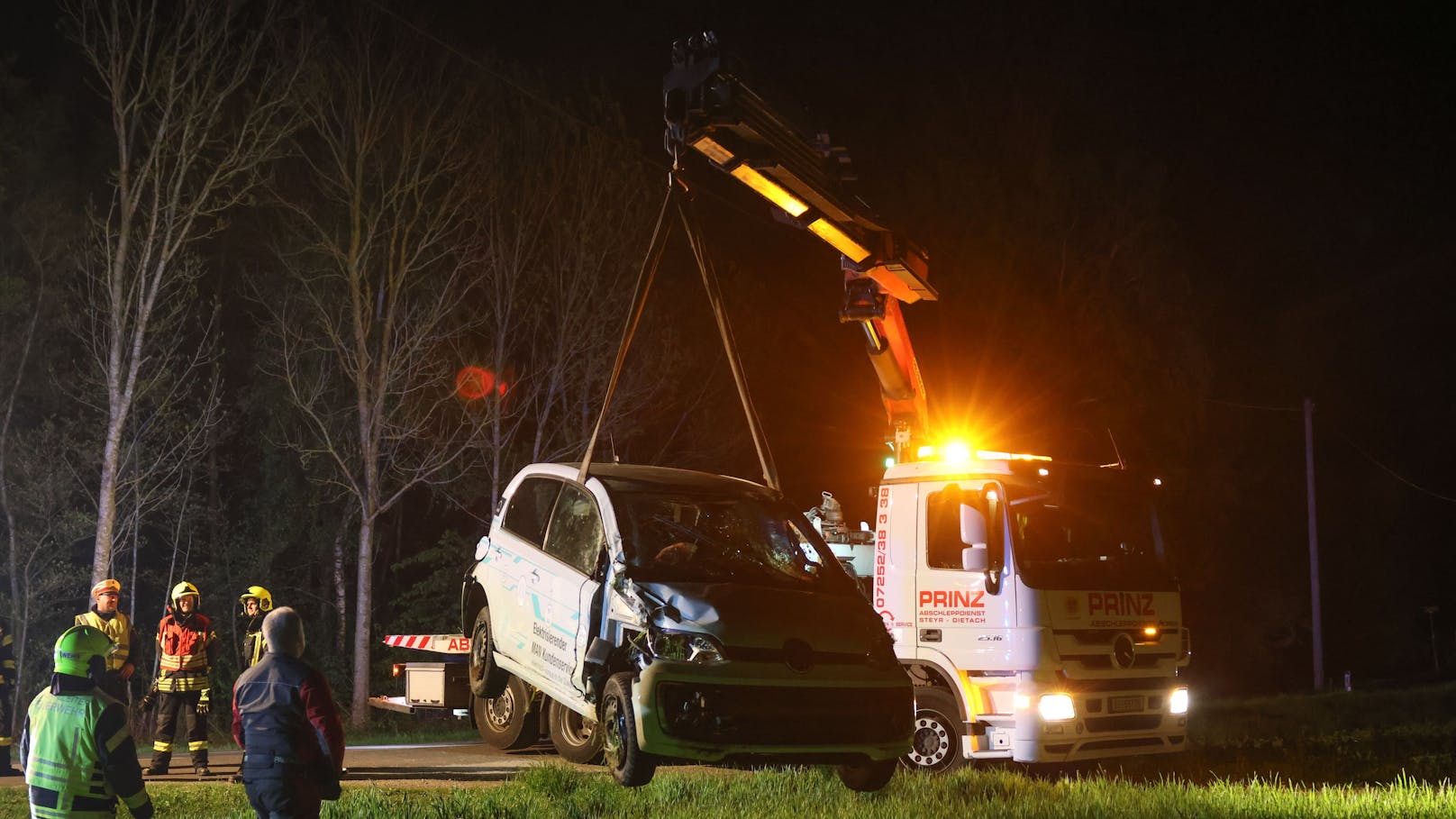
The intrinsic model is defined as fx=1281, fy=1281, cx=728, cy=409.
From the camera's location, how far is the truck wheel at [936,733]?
1073 centimetres

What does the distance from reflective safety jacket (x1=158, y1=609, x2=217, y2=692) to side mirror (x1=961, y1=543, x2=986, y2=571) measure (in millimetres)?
6843

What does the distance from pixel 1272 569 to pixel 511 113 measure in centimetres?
2952

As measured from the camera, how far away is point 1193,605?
35188 millimetres

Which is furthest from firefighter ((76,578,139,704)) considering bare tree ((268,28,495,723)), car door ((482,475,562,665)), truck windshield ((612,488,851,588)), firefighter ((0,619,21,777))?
bare tree ((268,28,495,723))

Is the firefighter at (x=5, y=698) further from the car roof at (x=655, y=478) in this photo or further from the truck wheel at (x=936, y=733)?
the truck wheel at (x=936, y=733)

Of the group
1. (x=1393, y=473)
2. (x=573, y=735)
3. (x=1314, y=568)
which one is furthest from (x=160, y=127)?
(x=1393, y=473)

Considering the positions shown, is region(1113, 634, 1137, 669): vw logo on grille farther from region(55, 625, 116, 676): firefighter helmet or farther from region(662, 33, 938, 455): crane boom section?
region(55, 625, 116, 676): firefighter helmet

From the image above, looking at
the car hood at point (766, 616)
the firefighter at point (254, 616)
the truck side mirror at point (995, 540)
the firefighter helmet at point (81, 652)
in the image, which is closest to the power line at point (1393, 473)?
the truck side mirror at point (995, 540)

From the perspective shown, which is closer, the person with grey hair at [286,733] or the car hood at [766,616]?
the person with grey hair at [286,733]

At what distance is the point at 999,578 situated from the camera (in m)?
10.3

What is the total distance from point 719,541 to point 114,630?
246 inches

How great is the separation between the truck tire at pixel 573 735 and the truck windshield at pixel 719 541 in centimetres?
142

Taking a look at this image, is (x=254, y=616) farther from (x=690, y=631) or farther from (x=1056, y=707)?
(x=1056, y=707)

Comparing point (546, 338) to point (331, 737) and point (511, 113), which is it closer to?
point (511, 113)
